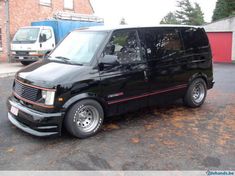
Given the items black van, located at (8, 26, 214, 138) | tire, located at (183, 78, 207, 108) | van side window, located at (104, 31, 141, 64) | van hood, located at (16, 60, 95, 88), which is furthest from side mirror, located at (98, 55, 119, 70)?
tire, located at (183, 78, 207, 108)

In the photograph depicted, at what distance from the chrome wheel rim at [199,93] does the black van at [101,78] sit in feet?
0.75

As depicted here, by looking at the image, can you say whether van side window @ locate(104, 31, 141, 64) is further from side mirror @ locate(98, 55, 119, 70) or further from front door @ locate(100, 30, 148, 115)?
side mirror @ locate(98, 55, 119, 70)

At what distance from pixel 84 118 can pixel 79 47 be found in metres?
1.42

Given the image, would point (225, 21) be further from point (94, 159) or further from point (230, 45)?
point (94, 159)

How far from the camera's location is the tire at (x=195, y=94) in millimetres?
6855

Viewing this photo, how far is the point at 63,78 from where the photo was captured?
15.5 feet

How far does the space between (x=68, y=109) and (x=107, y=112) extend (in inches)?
32.9

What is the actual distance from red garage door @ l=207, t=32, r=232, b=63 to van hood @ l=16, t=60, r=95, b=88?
61.5ft

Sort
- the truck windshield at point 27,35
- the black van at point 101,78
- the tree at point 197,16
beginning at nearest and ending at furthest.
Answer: the black van at point 101,78
the truck windshield at point 27,35
the tree at point 197,16

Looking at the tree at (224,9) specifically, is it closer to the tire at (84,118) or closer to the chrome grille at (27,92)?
the tire at (84,118)

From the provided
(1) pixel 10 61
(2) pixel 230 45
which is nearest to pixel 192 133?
(1) pixel 10 61

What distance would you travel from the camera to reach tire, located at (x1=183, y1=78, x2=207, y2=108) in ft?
22.5

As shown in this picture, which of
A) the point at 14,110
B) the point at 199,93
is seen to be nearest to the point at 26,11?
the point at 199,93

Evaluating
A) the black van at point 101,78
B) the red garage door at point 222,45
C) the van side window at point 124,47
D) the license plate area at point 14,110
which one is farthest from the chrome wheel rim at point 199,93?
the red garage door at point 222,45
